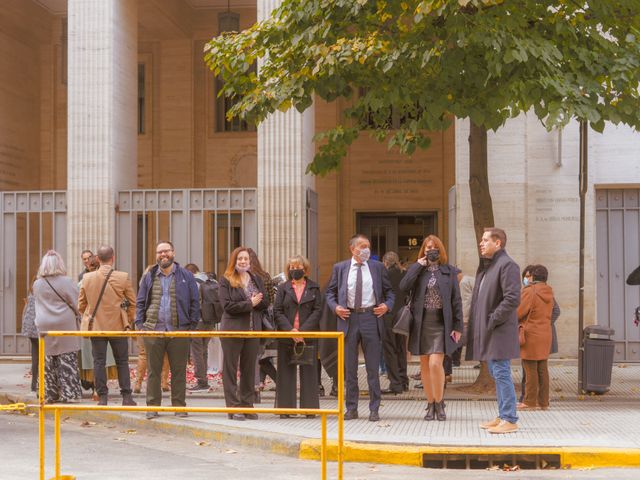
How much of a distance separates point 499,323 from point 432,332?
1050 millimetres

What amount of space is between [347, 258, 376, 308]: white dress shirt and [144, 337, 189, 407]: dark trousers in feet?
6.15

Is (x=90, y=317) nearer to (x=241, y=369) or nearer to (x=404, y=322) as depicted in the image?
(x=241, y=369)

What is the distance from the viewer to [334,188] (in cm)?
2278

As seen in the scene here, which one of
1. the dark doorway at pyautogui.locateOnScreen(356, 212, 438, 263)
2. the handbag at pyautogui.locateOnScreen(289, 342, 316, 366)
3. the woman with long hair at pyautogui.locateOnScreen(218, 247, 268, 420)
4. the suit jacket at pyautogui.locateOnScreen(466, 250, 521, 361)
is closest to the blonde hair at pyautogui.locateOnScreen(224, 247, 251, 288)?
the woman with long hair at pyautogui.locateOnScreen(218, 247, 268, 420)

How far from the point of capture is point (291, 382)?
11258 millimetres

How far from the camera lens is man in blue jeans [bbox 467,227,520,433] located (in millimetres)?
9930

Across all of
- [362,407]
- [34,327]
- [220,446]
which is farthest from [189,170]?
[220,446]

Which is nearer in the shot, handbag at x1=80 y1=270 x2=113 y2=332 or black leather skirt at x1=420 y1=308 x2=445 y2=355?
black leather skirt at x1=420 y1=308 x2=445 y2=355

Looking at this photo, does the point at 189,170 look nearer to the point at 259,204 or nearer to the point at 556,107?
→ the point at 259,204

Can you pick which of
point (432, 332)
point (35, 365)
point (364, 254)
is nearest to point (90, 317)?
point (35, 365)

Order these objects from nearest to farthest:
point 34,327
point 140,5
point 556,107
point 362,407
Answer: point 556,107, point 362,407, point 34,327, point 140,5

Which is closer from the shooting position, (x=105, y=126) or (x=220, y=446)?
(x=220, y=446)

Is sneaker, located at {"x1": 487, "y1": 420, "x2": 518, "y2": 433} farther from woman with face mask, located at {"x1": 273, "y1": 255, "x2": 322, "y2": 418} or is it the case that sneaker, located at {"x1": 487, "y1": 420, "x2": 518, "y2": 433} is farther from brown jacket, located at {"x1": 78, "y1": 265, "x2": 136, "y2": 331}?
brown jacket, located at {"x1": 78, "y1": 265, "x2": 136, "y2": 331}

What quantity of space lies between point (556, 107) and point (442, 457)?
423 cm
